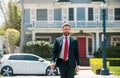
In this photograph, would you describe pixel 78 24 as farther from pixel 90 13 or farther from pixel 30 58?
pixel 30 58

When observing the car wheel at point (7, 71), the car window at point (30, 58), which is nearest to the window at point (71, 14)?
the car window at point (30, 58)

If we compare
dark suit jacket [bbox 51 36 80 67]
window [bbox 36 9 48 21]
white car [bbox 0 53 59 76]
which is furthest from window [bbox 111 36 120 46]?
dark suit jacket [bbox 51 36 80 67]

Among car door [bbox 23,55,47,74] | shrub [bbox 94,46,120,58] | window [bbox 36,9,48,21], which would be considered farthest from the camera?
window [bbox 36,9,48,21]

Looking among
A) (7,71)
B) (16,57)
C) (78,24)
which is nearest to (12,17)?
(78,24)

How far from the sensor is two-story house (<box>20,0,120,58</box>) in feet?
145

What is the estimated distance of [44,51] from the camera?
4253 cm

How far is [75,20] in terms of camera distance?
149 feet

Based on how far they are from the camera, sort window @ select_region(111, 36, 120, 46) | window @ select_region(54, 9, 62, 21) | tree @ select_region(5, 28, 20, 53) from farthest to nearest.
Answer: tree @ select_region(5, 28, 20, 53) < window @ select_region(54, 9, 62, 21) < window @ select_region(111, 36, 120, 46)

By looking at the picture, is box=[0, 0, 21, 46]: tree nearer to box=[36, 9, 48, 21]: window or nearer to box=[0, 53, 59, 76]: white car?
box=[36, 9, 48, 21]: window

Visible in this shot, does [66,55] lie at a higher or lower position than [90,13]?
higher

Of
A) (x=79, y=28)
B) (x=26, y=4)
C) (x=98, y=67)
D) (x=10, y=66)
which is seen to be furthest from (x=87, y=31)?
(x=10, y=66)

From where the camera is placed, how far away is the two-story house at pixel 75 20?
4434 cm

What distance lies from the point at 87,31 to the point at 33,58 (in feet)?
55.2

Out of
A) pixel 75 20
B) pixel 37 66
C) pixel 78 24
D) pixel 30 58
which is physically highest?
pixel 75 20
